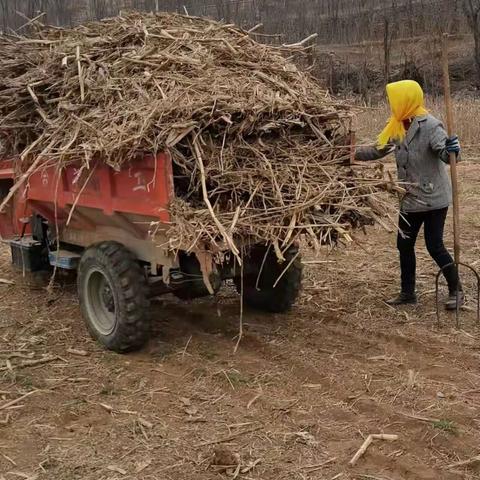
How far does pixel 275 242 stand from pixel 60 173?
1.74 metres

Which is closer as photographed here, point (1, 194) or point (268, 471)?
point (268, 471)

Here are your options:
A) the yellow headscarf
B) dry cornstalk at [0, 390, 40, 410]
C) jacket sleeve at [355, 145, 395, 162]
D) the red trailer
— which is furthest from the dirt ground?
the yellow headscarf

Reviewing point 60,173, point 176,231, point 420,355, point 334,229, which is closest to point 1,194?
point 60,173

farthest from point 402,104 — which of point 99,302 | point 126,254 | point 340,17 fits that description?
point 340,17

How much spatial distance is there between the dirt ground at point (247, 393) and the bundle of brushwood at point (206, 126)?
65 centimetres

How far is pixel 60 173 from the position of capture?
17.3 ft

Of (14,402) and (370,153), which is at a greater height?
(370,153)

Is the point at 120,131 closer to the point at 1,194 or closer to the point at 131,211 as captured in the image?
the point at 131,211

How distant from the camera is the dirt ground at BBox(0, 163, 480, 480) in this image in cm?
377

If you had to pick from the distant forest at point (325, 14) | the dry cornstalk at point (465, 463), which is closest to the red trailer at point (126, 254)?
the dry cornstalk at point (465, 463)

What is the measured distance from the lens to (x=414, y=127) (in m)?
5.88

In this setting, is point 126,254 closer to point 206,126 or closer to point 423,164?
point 206,126

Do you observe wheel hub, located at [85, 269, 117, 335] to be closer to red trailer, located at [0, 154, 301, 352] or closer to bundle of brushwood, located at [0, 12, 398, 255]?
red trailer, located at [0, 154, 301, 352]

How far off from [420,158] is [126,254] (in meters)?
2.44
